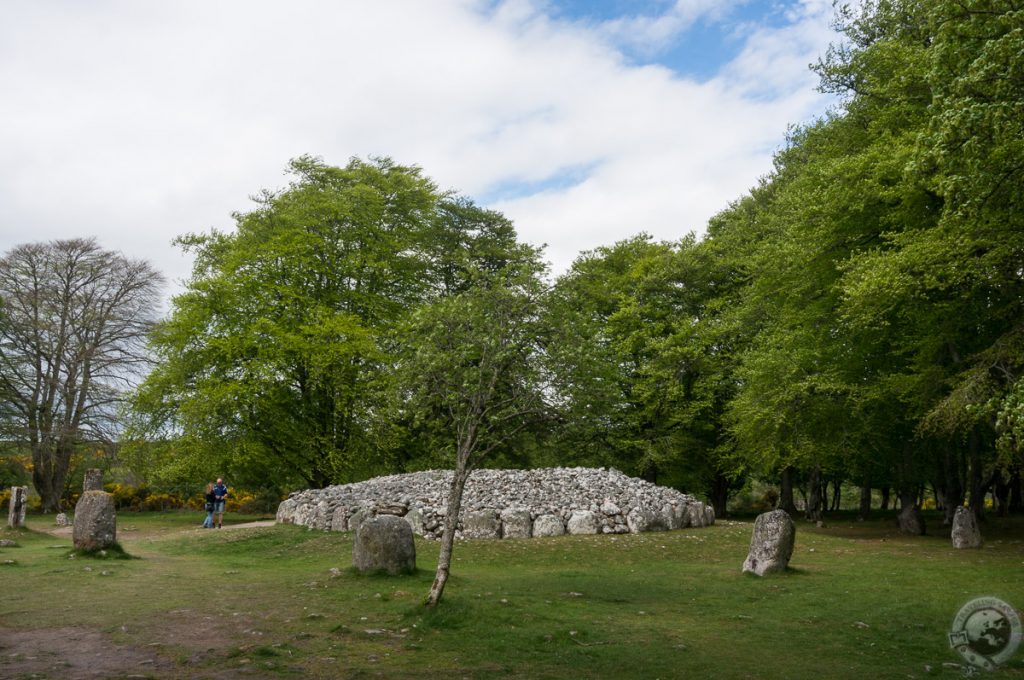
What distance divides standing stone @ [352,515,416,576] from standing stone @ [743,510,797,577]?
8.14 m

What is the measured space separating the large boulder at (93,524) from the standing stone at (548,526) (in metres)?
12.8

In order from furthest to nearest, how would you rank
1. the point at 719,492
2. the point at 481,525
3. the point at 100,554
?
the point at 719,492 → the point at 481,525 → the point at 100,554

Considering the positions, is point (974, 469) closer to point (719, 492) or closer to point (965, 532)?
point (965, 532)

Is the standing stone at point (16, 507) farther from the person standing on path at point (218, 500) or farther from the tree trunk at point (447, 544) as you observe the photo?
the tree trunk at point (447, 544)

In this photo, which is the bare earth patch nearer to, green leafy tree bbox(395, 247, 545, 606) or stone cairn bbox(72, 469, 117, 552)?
green leafy tree bbox(395, 247, 545, 606)

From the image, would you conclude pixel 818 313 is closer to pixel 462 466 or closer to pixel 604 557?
pixel 604 557

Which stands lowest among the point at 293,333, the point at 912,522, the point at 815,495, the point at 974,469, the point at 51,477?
the point at 912,522

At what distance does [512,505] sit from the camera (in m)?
26.6

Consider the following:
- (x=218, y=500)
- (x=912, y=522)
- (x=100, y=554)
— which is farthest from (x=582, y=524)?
(x=218, y=500)

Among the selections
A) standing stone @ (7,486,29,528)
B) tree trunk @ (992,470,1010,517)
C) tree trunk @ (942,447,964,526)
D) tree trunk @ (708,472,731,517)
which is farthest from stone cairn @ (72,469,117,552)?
tree trunk @ (992,470,1010,517)

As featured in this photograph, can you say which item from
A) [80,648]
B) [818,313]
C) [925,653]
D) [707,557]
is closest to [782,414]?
[818,313]

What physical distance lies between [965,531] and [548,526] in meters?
13.0

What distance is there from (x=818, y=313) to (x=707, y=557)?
34.9 ft

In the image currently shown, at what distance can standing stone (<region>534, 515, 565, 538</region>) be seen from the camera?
25.5m
